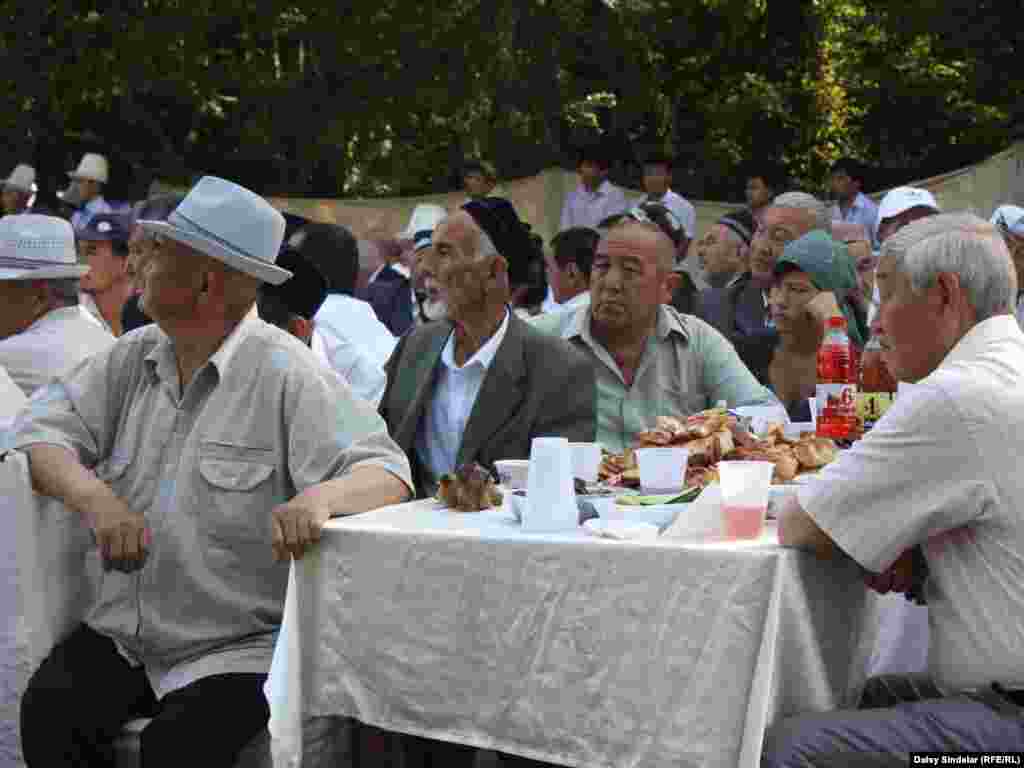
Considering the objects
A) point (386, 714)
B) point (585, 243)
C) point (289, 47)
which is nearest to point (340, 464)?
point (386, 714)

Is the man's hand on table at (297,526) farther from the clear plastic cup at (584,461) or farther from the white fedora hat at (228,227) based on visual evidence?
the white fedora hat at (228,227)

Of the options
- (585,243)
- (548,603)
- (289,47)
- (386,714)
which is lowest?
(386,714)

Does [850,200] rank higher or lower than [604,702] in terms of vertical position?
higher

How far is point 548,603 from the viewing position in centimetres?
350

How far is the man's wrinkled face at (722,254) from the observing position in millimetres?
9719

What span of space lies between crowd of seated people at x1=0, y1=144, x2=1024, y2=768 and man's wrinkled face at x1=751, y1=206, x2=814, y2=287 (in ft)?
4.46

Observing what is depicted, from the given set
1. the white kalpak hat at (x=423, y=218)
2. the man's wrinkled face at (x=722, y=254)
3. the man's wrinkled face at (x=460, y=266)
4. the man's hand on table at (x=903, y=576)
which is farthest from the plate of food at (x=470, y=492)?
the white kalpak hat at (x=423, y=218)

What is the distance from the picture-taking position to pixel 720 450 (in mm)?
4352

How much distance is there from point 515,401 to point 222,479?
1173 mm

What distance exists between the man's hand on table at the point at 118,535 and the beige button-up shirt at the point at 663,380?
83.1 inches

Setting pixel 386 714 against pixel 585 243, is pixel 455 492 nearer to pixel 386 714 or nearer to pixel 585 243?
pixel 386 714

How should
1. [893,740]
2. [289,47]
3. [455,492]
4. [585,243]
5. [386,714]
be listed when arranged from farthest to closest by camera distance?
[289,47] < [585,243] < [455,492] < [386,714] < [893,740]

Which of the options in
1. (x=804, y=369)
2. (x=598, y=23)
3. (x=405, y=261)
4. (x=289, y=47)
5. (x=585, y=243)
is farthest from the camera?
(x=289, y=47)

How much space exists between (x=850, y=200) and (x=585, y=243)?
606 centimetres
